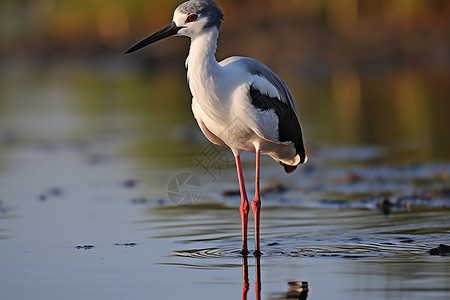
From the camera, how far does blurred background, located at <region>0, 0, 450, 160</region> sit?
1523 centimetres

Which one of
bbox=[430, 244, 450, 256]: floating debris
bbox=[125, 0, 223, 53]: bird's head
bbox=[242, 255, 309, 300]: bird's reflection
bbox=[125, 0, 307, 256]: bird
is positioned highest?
bbox=[125, 0, 223, 53]: bird's head

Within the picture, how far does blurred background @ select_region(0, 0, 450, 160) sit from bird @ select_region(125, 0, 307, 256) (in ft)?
15.4

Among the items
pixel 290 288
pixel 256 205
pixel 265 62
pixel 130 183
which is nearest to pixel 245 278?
pixel 290 288

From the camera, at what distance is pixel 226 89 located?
6660 millimetres

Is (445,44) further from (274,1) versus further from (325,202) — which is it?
(325,202)

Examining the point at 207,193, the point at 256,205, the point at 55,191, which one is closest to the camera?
the point at 256,205

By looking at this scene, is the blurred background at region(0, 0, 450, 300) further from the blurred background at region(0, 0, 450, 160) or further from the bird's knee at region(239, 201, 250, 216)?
the bird's knee at region(239, 201, 250, 216)

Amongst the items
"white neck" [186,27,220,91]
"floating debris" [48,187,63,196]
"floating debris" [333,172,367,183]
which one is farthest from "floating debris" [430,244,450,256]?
"floating debris" [48,187,63,196]

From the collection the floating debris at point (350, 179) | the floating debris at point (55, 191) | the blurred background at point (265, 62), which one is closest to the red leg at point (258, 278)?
the floating debris at point (350, 179)

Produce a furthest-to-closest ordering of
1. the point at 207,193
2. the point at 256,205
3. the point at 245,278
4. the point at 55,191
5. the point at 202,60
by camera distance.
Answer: the point at 55,191, the point at 207,193, the point at 256,205, the point at 202,60, the point at 245,278

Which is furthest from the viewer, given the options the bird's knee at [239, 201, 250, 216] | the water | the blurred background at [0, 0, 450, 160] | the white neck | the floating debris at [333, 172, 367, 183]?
the blurred background at [0, 0, 450, 160]

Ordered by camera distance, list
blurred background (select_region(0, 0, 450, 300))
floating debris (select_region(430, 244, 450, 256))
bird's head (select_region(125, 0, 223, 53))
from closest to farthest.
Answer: blurred background (select_region(0, 0, 450, 300)) < floating debris (select_region(430, 244, 450, 256)) < bird's head (select_region(125, 0, 223, 53))

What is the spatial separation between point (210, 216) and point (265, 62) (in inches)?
864

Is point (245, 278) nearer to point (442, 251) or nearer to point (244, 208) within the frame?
point (442, 251)
